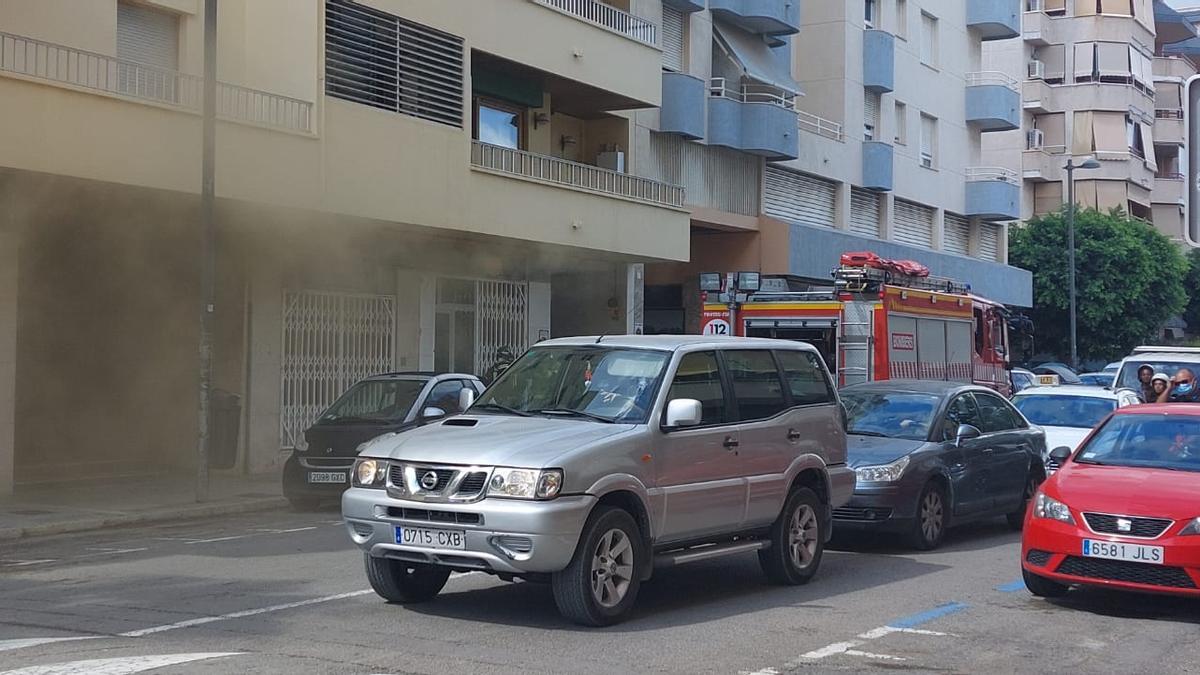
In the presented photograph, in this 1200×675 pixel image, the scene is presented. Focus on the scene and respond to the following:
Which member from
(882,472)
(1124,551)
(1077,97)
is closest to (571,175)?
(882,472)

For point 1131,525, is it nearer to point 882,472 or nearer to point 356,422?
point 882,472

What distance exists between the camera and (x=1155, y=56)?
67.3 m

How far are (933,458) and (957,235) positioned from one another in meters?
32.6

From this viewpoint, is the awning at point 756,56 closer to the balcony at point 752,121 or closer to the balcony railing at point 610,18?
the balcony at point 752,121

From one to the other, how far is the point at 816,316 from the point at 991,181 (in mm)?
25591

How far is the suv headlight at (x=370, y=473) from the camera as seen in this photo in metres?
8.65

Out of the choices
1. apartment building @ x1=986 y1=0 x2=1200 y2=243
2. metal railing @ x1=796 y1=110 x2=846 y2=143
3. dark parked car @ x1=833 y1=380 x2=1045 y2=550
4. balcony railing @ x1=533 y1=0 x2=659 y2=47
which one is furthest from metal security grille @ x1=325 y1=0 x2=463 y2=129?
apartment building @ x1=986 y1=0 x2=1200 y2=243

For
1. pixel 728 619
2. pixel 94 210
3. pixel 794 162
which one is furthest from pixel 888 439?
pixel 794 162

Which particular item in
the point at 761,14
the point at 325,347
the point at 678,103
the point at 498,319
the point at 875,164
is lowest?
the point at 325,347

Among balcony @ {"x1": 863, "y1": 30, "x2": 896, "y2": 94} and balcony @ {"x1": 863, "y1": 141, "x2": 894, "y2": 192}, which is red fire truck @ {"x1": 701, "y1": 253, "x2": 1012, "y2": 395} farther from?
balcony @ {"x1": 863, "y1": 30, "x2": 896, "y2": 94}

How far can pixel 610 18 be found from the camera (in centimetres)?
2603

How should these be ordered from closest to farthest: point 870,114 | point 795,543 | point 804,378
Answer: point 795,543 < point 804,378 < point 870,114

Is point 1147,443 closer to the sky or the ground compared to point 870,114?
closer to the ground

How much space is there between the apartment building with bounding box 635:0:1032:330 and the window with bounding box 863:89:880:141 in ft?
0.18
